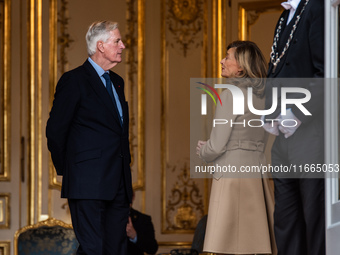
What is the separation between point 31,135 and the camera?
19.0 ft

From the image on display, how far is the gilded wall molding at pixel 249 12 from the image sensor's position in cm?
562

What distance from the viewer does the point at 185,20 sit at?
A: 5.91m

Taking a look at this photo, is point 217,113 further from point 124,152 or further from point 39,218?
point 39,218

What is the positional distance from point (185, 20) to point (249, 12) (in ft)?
1.83

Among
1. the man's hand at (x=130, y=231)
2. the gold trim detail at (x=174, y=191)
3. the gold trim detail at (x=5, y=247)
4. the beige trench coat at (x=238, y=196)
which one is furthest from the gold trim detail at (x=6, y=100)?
the beige trench coat at (x=238, y=196)

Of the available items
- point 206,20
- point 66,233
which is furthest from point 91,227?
point 206,20

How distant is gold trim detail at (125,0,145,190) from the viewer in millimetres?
5852

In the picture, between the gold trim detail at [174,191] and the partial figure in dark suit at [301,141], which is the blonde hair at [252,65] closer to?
the partial figure in dark suit at [301,141]

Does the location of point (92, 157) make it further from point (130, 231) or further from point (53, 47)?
point (53, 47)

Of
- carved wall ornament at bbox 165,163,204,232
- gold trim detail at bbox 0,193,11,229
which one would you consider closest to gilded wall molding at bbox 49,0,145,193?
carved wall ornament at bbox 165,163,204,232

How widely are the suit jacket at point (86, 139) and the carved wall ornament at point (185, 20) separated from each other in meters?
2.67

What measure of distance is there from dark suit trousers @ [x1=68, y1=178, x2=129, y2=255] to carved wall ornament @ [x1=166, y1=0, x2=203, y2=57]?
282 cm

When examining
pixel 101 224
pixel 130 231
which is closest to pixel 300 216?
pixel 101 224

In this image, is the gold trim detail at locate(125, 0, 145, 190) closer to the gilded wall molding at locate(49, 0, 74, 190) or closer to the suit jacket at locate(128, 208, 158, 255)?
the gilded wall molding at locate(49, 0, 74, 190)
